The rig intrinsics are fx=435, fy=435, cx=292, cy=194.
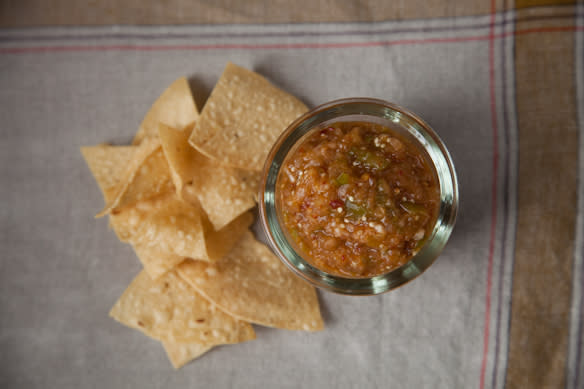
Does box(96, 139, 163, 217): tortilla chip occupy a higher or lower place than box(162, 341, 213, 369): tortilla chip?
higher

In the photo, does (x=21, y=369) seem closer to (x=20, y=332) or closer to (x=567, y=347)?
(x=20, y=332)

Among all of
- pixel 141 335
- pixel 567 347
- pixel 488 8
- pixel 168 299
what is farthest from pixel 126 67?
pixel 567 347

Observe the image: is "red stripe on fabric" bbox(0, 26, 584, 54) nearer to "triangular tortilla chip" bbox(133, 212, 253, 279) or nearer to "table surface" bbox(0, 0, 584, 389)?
"table surface" bbox(0, 0, 584, 389)

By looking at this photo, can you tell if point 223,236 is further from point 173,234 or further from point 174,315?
point 174,315

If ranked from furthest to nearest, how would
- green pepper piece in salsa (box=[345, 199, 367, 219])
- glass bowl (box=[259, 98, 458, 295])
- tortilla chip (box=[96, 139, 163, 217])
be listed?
tortilla chip (box=[96, 139, 163, 217]), glass bowl (box=[259, 98, 458, 295]), green pepper piece in salsa (box=[345, 199, 367, 219])

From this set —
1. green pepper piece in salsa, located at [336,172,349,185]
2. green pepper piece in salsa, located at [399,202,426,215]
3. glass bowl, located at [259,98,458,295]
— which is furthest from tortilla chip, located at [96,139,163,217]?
green pepper piece in salsa, located at [399,202,426,215]

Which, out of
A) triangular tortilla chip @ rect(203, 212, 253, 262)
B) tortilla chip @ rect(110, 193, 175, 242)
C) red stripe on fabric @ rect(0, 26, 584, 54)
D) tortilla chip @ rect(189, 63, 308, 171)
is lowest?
triangular tortilla chip @ rect(203, 212, 253, 262)
